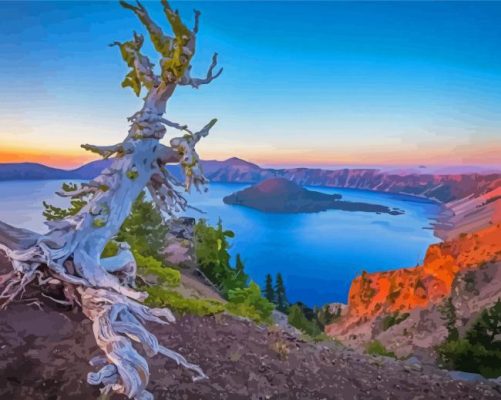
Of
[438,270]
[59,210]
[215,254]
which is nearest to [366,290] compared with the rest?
[438,270]

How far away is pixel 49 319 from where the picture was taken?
11.5 feet

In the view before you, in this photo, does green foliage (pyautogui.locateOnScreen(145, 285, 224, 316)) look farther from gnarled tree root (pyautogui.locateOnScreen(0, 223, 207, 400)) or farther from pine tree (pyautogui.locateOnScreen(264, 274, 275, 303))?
pine tree (pyautogui.locateOnScreen(264, 274, 275, 303))

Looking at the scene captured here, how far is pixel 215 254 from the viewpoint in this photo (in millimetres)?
13297

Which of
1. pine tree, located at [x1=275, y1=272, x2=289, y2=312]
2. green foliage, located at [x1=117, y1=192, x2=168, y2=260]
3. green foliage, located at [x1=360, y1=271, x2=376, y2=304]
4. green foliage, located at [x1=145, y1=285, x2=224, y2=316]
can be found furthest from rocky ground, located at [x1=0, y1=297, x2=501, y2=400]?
green foliage, located at [x1=360, y1=271, x2=376, y2=304]

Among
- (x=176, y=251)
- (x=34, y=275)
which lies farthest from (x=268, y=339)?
(x=176, y=251)

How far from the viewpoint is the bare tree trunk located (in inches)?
115

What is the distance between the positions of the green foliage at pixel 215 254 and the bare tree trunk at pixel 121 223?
8392 millimetres

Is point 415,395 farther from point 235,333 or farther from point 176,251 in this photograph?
point 176,251

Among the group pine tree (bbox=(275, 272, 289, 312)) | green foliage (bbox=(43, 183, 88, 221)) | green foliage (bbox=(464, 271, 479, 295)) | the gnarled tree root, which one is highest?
green foliage (bbox=(43, 183, 88, 221))

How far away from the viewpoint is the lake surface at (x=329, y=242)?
17406 millimetres

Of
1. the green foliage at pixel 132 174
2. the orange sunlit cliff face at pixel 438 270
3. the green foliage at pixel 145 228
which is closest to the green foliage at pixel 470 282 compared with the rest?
the orange sunlit cliff face at pixel 438 270

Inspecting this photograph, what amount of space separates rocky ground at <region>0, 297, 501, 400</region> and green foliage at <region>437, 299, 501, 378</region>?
2.13 metres

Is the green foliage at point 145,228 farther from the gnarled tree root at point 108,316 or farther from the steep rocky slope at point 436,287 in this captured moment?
the steep rocky slope at point 436,287

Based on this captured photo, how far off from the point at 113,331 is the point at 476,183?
1582cm
